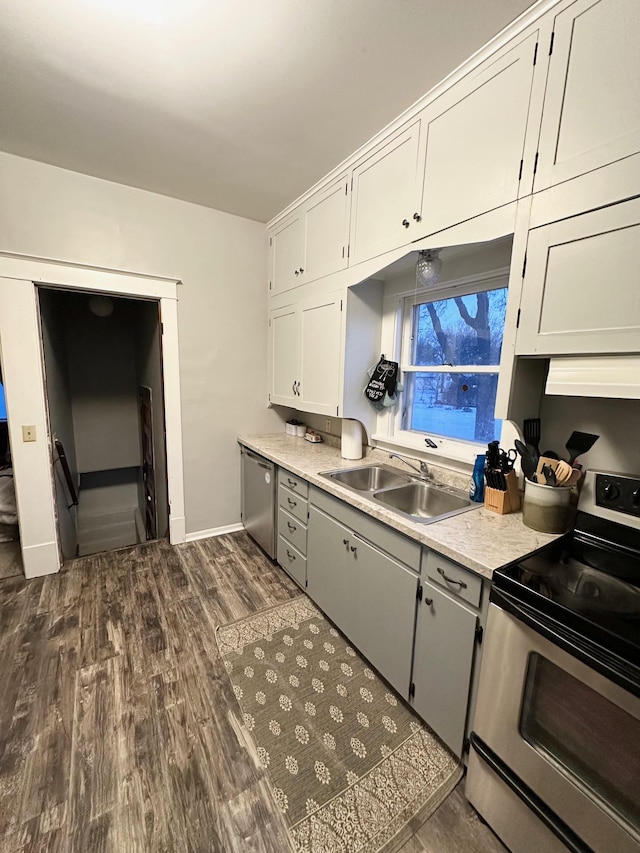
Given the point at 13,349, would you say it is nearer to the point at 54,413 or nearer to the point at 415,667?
the point at 54,413

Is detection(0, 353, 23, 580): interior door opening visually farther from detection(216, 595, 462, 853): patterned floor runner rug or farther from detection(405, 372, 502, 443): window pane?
detection(405, 372, 502, 443): window pane

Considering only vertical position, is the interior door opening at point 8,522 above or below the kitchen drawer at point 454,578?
below

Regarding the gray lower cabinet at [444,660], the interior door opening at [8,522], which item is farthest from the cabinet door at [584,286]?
the interior door opening at [8,522]

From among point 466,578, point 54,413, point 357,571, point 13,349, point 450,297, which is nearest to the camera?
point 466,578

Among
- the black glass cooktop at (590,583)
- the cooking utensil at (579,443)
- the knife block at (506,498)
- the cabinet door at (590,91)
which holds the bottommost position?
the black glass cooktop at (590,583)

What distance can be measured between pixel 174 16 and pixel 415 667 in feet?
8.80

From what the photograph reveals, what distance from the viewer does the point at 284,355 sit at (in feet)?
9.55

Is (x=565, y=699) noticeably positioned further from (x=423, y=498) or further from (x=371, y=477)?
(x=371, y=477)

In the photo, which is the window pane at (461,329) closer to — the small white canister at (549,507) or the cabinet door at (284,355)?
the small white canister at (549,507)

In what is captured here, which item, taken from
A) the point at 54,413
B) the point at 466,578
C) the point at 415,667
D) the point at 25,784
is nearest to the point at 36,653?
the point at 25,784

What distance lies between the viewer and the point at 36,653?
1.84 m

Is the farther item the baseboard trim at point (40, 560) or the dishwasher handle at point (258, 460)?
the dishwasher handle at point (258, 460)

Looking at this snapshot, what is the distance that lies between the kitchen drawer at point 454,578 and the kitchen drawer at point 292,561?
3.65 feet

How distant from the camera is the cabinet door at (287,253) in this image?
2604 mm
